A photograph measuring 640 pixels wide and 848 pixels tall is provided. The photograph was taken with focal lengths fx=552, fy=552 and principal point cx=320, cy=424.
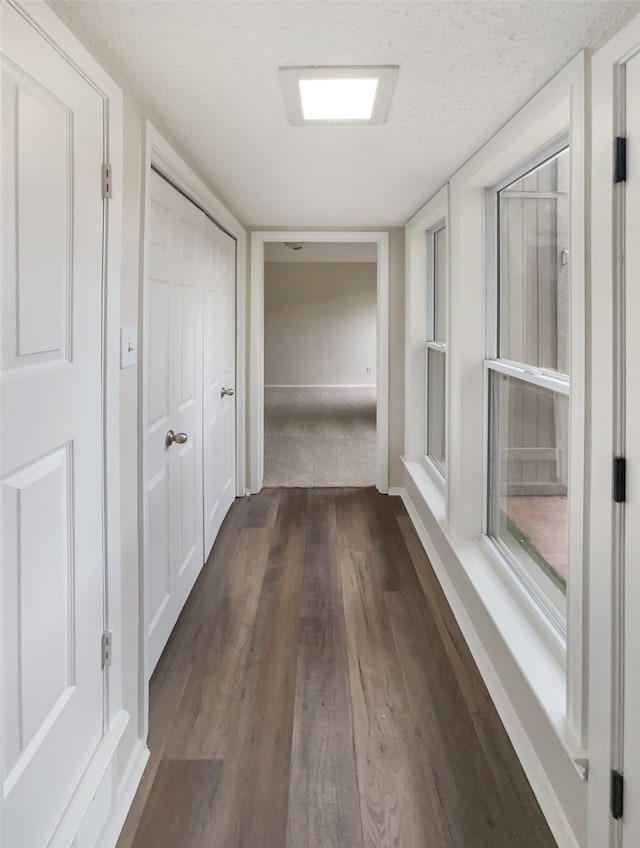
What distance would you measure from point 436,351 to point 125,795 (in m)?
3.03

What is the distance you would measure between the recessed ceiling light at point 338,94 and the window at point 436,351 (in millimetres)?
1808

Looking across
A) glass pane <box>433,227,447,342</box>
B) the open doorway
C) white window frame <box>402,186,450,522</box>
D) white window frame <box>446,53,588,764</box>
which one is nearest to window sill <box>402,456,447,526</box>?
white window frame <box>402,186,450,522</box>

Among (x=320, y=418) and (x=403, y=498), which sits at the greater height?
(x=320, y=418)

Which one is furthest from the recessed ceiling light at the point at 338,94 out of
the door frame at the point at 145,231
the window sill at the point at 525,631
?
the window sill at the point at 525,631

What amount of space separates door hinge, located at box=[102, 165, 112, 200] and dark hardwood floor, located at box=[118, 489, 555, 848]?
5.40 ft

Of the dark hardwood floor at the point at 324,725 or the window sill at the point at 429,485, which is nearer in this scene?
the dark hardwood floor at the point at 324,725

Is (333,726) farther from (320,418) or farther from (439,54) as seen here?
(320,418)

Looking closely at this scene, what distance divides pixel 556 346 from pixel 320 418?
19.3ft

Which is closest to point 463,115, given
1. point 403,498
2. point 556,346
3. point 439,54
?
point 439,54

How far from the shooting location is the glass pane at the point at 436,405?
3615 mm

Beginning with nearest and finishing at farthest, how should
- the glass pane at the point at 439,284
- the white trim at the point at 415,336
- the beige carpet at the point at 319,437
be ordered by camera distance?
the glass pane at the point at 439,284 < the white trim at the point at 415,336 < the beige carpet at the point at 319,437

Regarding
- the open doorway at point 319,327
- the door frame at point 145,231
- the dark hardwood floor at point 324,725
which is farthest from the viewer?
the open doorway at point 319,327

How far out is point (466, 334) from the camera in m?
2.58

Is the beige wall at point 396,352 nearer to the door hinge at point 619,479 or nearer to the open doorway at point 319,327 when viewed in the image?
the door hinge at point 619,479
